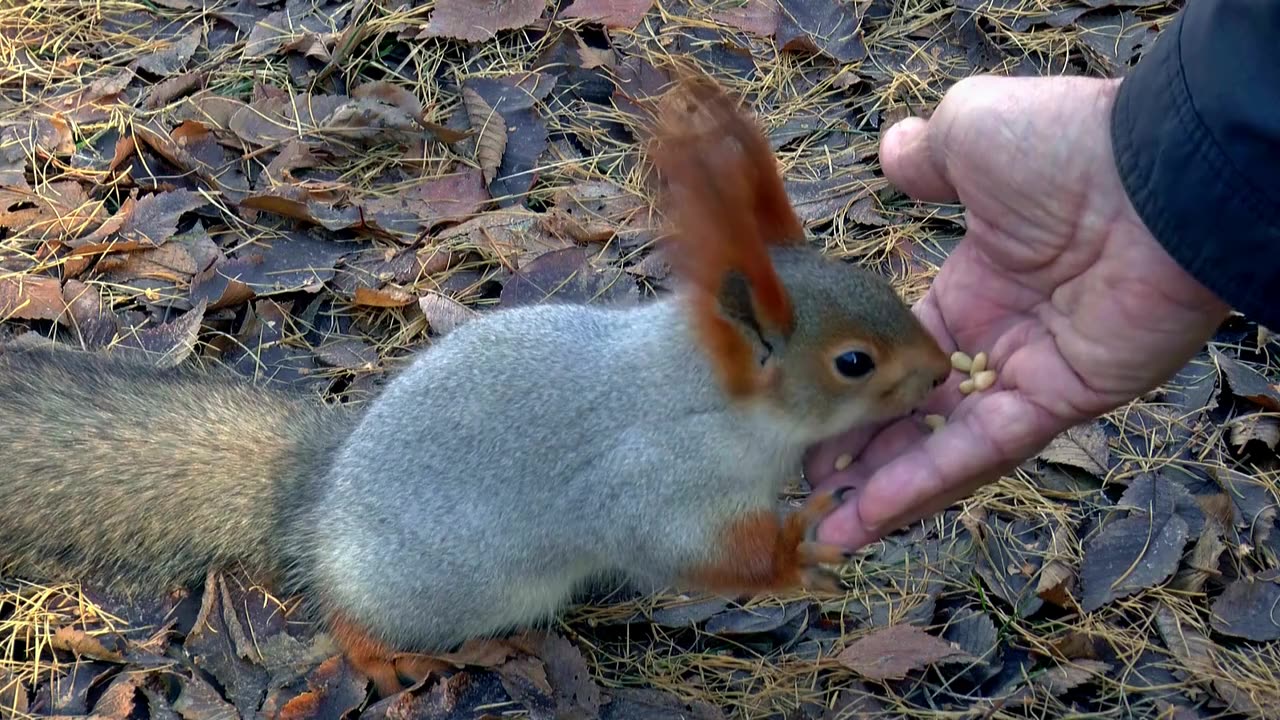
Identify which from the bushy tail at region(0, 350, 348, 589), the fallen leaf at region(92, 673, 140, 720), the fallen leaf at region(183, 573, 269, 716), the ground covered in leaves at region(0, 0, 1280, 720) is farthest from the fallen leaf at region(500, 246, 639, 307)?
the fallen leaf at region(92, 673, 140, 720)

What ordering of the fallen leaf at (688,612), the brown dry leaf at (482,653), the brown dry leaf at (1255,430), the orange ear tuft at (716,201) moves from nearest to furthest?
the orange ear tuft at (716,201), the brown dry leaf at (482,653), the fallen leaf at (688,612), the brown dry leaf at (1255,430)

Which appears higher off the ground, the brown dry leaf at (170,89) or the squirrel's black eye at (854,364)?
the brown dry leaf at (170,89)

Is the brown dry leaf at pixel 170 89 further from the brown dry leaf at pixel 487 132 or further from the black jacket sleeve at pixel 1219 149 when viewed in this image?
the black jacket sleeve at pixel 1219 149

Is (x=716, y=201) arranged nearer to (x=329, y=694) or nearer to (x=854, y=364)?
(x=854, y=364)

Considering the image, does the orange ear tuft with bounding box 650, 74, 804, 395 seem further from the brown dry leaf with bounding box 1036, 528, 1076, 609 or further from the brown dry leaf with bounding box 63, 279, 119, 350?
the brown dry leaf with bounding box 63, 279, 119, 350

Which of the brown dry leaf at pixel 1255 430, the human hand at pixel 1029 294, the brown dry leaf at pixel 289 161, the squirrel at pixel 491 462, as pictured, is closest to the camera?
the human hand at pixel 1029 294

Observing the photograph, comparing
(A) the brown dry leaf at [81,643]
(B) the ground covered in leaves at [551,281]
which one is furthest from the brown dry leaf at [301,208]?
(A) the brown dry leaf at [81,643]

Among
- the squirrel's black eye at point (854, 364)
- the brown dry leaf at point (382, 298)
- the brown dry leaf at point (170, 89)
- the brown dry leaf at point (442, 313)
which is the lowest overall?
the brown dry leaf at point (442, 313)

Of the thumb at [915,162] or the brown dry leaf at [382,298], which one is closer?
the thumb at [915,162]
